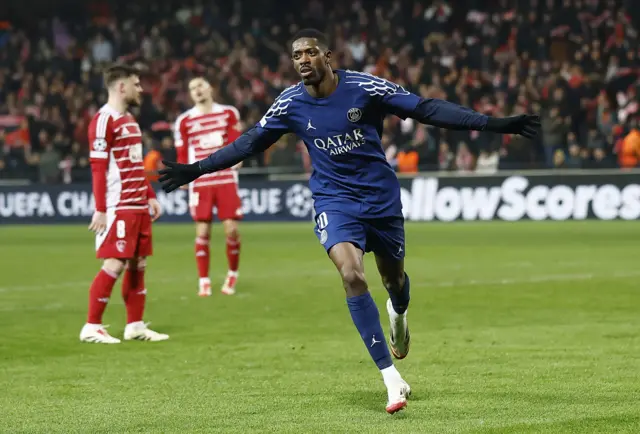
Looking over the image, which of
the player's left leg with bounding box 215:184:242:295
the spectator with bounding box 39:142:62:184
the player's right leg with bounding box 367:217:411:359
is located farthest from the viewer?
the spectator with bounding box 39:142:62:184

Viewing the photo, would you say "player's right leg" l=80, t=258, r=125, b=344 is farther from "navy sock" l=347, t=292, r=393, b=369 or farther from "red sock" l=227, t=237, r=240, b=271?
"red sock" l=227, t=237, r=240, b=271

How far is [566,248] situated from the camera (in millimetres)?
18672

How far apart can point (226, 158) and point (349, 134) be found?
2.80 feet

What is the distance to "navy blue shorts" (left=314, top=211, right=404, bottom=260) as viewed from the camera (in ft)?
23.1

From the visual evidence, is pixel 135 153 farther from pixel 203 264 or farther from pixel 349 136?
pixel 203 264

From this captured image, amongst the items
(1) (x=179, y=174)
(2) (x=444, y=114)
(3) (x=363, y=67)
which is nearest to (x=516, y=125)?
(2) (x=444, y=114)

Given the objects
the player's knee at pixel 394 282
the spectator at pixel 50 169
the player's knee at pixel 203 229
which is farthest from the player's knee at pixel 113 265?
the spectator at pixel 50 169

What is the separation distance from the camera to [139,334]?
10.2 metres

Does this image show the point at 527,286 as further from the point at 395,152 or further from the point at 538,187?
the point at 395,152

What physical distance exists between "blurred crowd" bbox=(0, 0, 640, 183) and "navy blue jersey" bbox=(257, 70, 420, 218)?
17192 mm

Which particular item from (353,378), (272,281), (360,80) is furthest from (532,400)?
(272,281)

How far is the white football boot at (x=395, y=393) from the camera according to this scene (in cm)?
646

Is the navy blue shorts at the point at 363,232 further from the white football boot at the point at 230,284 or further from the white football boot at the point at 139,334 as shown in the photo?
the white football boot at the point at 230,284

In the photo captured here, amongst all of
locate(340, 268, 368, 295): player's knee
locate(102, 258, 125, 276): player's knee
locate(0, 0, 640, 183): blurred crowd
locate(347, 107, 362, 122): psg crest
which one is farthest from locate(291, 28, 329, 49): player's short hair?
locate(0, 0, 640, 183): blurred crowd
